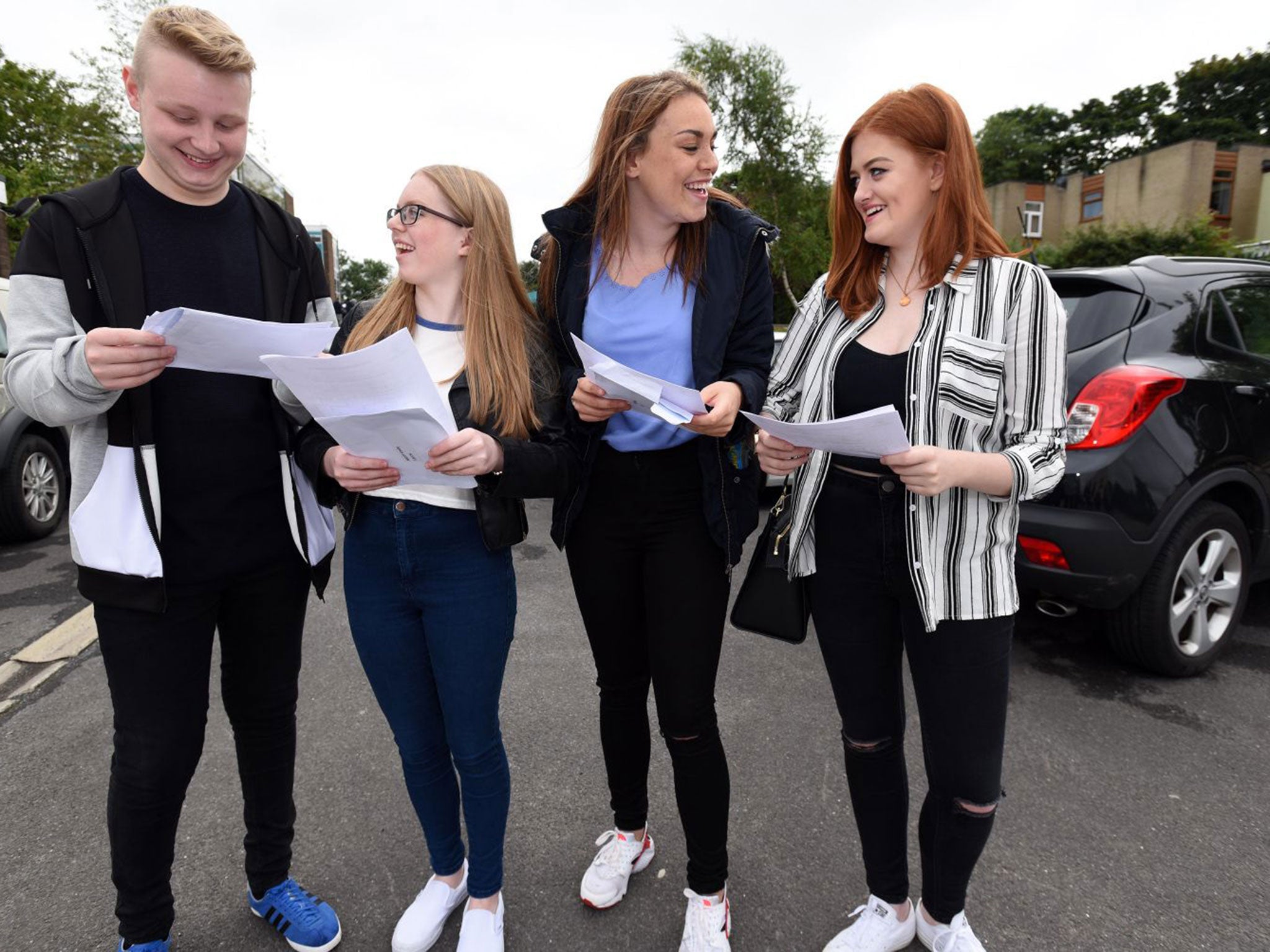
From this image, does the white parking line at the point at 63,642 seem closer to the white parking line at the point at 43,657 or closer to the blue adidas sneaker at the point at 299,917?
the white parking line at the point at 43,657

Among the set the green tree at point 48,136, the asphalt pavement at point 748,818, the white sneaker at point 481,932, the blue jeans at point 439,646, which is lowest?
the asphalt pavement at point 748,818

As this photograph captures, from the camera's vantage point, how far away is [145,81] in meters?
1.70

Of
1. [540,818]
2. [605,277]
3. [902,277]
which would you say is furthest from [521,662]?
[902,277]

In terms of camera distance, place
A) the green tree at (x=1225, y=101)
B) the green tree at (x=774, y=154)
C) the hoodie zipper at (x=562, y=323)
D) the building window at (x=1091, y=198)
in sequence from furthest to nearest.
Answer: the green tree at (x=1225, y=101) < the building window at (x=1091, y=198) < the green tree at (x=774, y=154) < the hoodie zipper at (x=562, y=323)

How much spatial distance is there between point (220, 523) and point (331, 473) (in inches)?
11.0

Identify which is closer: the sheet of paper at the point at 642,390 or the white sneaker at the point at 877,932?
the sheet of paper at the point at 642,390

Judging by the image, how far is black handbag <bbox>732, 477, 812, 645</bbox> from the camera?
6.71ft

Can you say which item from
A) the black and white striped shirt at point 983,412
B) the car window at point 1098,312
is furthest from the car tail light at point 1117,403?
the black and white striped shirt at point 983,412

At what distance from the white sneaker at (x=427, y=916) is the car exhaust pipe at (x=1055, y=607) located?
107 inches

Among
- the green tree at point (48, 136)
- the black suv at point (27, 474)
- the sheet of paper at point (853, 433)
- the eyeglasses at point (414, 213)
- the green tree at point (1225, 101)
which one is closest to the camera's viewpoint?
the sheet of paper at point (853, 433)

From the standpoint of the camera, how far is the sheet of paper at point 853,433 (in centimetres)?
149

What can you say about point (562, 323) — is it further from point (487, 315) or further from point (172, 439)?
point (172, 439)

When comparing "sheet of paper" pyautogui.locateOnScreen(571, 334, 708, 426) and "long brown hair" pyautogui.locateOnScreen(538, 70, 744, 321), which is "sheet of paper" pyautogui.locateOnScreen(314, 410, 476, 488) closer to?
"sheet of paper" pyautogui.locateOnScreen(571, 334, 708, 426)

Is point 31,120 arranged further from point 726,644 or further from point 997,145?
point 997,145
